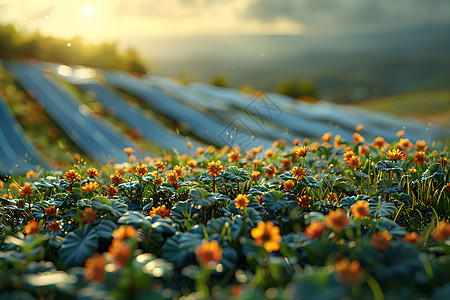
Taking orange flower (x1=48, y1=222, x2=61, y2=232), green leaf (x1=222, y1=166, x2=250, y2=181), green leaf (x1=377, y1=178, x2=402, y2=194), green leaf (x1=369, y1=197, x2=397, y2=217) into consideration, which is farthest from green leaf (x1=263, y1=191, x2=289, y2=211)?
orange flower (x1=48, y1=222, x2=61, y2=232)

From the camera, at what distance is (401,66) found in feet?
86.0

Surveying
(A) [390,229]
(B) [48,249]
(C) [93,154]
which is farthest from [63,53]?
(A) [390,229]

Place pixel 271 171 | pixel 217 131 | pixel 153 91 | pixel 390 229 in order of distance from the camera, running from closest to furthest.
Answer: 1. pixel 390 229
2. pixel 271 171
3. pixel 217 131
4. pixel 153 91

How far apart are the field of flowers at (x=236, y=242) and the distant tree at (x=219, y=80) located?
1102cm

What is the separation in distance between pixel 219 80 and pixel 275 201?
39.3 ft

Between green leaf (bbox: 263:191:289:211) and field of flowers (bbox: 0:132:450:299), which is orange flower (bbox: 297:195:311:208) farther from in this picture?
green leaf (bbox: 263:191:289:211)

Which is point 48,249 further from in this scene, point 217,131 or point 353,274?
point 217,131

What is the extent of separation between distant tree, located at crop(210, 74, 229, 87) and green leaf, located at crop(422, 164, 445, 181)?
38.2 ft

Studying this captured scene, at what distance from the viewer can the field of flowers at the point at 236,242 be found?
1.07 m

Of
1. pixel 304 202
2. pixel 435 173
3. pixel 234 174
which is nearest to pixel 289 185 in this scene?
pixel 304 202

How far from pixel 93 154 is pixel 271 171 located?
5080 mm

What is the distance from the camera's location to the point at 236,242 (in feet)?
5.46

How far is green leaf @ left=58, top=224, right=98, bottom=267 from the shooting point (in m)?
1.53

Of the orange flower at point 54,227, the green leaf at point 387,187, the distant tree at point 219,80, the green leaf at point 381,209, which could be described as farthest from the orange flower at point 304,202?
the distant tree at point 219,80
